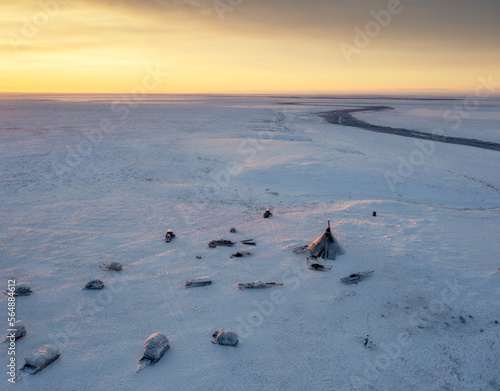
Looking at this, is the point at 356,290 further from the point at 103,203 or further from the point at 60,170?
the point at 60,170

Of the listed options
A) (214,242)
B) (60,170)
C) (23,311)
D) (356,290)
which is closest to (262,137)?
(60,170)

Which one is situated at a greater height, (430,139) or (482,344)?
(430,139)

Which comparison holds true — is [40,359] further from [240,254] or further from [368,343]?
[368,343]

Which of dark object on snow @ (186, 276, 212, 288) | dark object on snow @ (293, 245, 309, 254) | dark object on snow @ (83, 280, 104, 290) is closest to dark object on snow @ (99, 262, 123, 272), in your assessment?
dark object on snow @ (83, 280, 104, 290)

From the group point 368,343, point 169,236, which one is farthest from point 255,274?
point 169,236

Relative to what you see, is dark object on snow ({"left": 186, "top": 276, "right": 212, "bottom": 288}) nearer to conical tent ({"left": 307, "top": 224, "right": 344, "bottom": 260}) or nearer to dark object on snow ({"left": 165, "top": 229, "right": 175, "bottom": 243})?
dark object on snow ({"left": 165, "top": 229, "right": 175, "bottom": 243})

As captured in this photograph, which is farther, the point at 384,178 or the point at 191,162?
the point at 191,162

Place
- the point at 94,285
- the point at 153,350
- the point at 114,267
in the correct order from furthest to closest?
the point at 114,267
the point at 94,285
the point at 153,350
